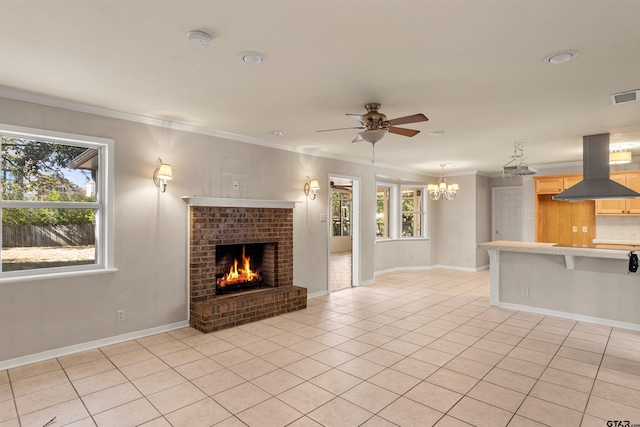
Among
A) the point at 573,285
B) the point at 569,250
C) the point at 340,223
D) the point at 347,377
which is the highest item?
the point at 340,223

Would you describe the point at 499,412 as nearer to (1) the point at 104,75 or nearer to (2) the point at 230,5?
(2) the point at 230,5

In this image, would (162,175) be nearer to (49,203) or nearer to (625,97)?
(49,203)

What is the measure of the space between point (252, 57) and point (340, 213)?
10.2 m

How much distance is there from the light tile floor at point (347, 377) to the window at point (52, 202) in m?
1.01

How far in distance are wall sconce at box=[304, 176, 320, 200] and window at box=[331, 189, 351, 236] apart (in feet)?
19.8

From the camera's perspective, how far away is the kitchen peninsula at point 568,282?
4.46m

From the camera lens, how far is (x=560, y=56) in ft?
8.18

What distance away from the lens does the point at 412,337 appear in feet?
13.3

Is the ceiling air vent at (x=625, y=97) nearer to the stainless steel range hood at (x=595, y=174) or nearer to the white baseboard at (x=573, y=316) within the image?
the stainless steel range hood at (x=595, y=174)

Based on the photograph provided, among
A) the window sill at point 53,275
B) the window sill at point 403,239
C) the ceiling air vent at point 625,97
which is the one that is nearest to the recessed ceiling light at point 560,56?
the ceiling air vent at point 625,97

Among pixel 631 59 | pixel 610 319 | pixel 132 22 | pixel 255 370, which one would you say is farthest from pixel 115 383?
pixel 610 319

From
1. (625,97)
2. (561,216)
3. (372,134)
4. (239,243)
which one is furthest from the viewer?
(561,216)

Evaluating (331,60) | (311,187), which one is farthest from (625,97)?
(311,187)

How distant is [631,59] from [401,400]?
307cm
